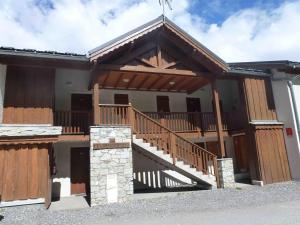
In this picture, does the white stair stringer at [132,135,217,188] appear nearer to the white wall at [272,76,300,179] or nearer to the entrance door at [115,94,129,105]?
the entrance door at [115,94,129,105]

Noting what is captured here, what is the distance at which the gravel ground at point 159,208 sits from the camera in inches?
311

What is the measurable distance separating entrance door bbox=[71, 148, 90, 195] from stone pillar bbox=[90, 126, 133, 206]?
331cm

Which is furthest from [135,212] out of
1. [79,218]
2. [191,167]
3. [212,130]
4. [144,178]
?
[212,130]

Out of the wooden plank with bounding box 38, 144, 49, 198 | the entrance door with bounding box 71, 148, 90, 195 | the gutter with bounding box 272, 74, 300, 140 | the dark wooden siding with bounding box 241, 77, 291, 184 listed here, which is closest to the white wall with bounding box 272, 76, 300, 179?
the gutter with bounding box 272, 74, 300, 140

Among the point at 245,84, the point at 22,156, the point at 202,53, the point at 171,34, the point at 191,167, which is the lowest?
the point at 191,167

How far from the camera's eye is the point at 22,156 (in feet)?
31.6

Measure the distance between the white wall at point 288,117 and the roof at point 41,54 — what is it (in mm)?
10051

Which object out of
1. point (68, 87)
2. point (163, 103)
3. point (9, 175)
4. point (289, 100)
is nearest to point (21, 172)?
point (9, 175)

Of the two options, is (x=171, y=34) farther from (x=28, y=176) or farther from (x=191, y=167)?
(x=28, y=176)

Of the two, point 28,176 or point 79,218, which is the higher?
point 28,176

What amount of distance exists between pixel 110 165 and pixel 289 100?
383 inches

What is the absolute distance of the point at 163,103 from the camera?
15.3m

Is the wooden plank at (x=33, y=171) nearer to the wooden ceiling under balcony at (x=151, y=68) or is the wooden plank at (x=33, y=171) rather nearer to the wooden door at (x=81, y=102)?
the wooden ceiling under balcony at (x=151, y=68)

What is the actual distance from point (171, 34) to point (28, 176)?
8333 millimetres
